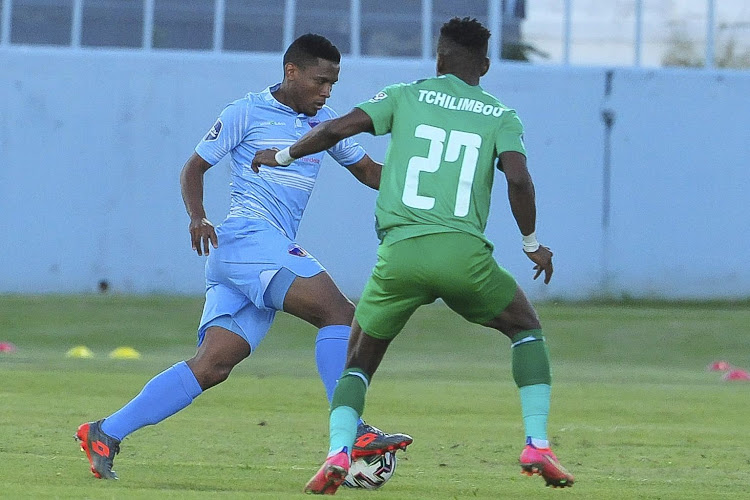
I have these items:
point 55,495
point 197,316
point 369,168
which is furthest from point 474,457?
point 197,316

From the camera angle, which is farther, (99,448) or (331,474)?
(99,448)

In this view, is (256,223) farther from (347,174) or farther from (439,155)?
(347,174)

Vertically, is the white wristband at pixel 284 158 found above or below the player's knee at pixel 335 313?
above

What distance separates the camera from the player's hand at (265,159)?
6477mm

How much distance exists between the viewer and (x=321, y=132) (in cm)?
604

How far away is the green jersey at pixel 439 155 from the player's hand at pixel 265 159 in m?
0.67

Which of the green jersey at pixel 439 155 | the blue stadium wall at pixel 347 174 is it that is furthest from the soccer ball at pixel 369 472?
the blue stadium wall at pixel 347 174

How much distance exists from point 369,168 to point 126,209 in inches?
842

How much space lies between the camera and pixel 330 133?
599 cm

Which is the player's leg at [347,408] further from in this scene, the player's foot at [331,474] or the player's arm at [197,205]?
the player's arm at [197,205]

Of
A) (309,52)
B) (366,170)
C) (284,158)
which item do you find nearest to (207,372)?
(284,158)

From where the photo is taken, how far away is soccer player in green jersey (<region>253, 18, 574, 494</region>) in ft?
19.3

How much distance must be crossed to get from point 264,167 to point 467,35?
4.80ft

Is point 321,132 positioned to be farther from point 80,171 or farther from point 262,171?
point 80,171
